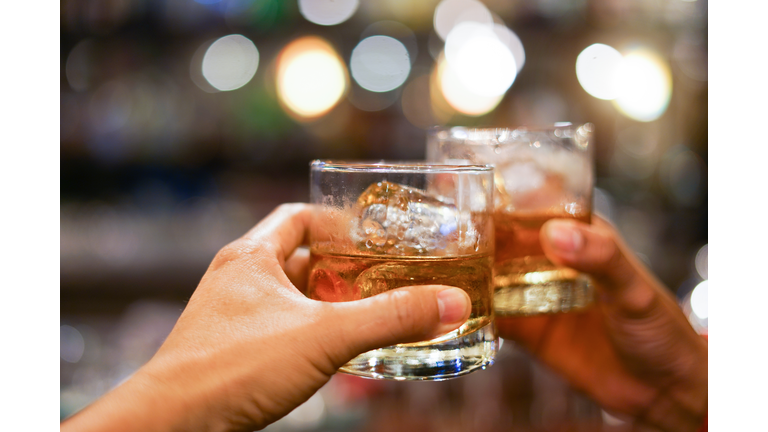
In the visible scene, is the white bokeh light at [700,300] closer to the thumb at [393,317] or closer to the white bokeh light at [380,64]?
the white bokeh light at [380,64]

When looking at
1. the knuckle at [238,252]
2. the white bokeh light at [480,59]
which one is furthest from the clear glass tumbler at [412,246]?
the white bokeh light at [480,59]

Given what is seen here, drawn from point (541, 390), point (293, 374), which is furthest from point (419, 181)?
point (541, 390)

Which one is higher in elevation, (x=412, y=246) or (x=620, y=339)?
(x=412, y=246)

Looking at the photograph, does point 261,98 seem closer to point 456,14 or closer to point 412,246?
point 456,14

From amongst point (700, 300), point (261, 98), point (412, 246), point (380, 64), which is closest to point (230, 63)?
point (261, 98)

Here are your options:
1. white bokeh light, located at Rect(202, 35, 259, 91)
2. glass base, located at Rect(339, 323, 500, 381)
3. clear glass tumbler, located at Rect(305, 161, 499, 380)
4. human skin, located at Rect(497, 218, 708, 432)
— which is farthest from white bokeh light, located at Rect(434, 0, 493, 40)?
glass base, located at Rect(339, 323, 500, 381)

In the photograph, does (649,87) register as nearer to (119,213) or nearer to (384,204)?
(384,204)
